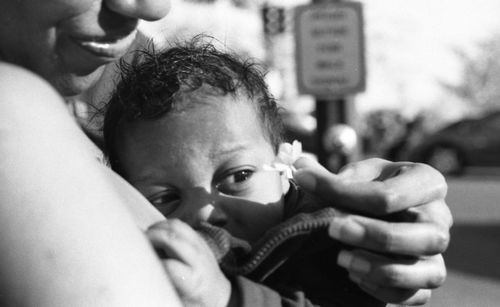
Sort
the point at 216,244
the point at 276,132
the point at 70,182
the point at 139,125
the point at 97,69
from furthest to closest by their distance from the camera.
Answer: the point at 276,132, the point at 139,125, the point at 97,69, the point at 216,244, the point at 70,182

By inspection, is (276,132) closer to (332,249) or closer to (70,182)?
(332,249)

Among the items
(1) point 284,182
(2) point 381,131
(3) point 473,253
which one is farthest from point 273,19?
(1) point 284,182

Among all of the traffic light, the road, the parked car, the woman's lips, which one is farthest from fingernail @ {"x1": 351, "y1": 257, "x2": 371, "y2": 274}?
the parked car

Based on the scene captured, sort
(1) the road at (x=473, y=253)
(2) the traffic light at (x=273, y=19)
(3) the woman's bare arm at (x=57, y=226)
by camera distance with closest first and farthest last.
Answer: (3) the woman's bare arm at (x=57, y=226) < (1) the road at (x=473, y=253) < (2) the traffic light at (x=273, y=19)

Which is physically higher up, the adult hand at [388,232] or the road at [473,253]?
the adult hand at [388,232]

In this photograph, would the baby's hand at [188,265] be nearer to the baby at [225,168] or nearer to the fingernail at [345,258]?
the baby at [225,168]

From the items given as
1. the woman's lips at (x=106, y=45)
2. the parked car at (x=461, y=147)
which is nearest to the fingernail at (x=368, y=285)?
the woman's lips at (x=106, y=45)

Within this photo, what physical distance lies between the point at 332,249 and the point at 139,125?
1.45ft

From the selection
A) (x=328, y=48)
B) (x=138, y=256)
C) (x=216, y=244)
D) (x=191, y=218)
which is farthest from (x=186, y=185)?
(x=328, y=48)

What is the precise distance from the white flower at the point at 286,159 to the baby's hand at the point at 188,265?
1.28 feet

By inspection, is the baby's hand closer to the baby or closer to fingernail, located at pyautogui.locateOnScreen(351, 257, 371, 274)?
the baby

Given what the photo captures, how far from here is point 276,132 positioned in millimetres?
1667

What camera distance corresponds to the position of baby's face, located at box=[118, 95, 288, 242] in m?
1.41

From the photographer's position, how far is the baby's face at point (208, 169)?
4.64ft
